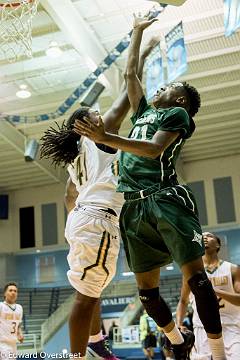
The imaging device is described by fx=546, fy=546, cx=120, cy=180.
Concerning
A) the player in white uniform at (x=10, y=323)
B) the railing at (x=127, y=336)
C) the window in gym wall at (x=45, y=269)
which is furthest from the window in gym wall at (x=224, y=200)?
the player in white uniform at (x=10, y=323)

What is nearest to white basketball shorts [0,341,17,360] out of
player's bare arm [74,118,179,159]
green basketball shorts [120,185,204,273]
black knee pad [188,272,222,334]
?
green basketball shorts [120,185,204,273]

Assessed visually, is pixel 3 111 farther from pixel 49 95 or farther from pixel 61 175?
pixel 61 175

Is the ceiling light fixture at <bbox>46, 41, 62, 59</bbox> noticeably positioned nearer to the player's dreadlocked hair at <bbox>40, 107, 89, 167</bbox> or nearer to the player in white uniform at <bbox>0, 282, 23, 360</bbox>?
the player in white uniform at <bbox>0, 282, 23, 360</bbox>

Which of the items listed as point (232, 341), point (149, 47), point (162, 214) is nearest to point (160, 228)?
point (162, 214)

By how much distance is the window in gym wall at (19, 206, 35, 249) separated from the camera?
74.7ft

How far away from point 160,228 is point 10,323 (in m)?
6.70

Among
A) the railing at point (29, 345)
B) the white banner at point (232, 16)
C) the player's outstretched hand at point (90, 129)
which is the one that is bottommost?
the railing at point (29, 345)

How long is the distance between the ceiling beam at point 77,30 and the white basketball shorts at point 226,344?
7.16 m

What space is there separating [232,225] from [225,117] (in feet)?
15.9

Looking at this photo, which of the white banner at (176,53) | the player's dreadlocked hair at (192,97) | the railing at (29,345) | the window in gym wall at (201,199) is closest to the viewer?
the player's dreadlocked hair at (192,97)

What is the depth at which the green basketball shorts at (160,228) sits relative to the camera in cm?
319

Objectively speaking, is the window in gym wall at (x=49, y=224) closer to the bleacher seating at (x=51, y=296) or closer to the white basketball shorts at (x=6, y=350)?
the bleacher seating at (x=51, y=296)

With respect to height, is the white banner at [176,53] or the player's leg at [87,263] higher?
the white banner at [176,53]

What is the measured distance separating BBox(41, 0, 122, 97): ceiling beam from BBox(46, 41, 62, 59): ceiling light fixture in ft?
2.58
